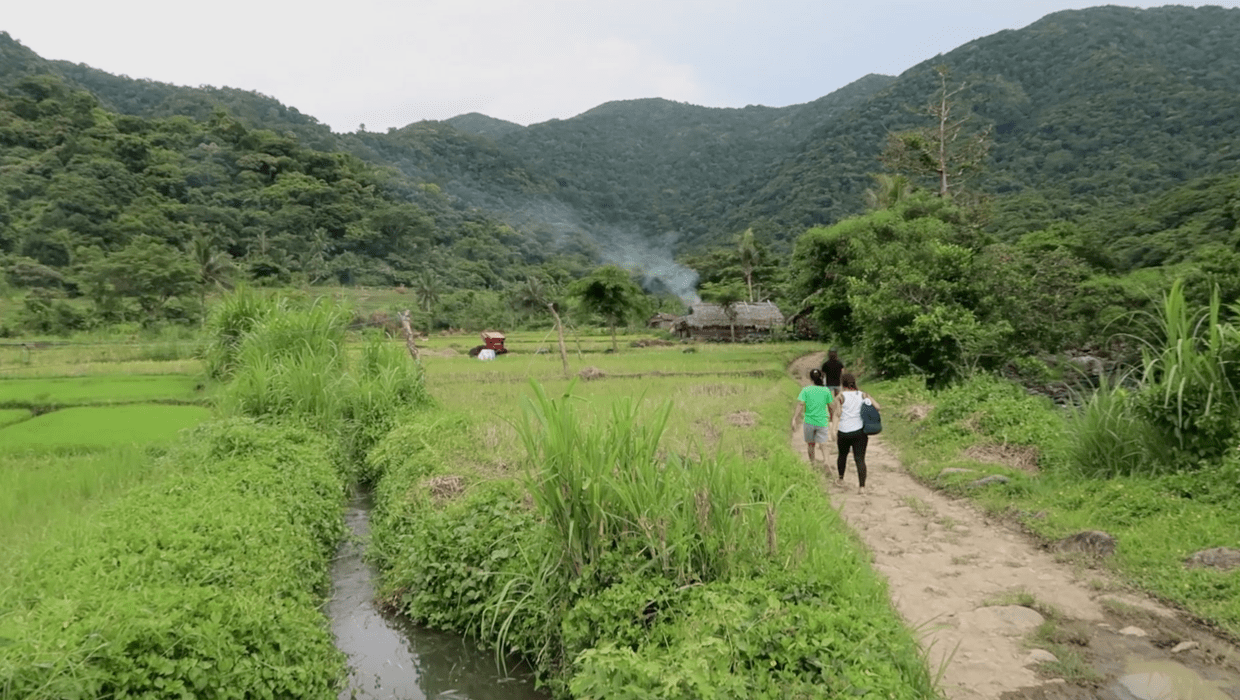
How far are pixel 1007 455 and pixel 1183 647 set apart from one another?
198 inches

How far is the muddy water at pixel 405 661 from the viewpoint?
15.8 feet

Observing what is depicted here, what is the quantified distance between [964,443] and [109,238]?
58304 mm

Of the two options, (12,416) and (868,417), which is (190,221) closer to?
(12,416)

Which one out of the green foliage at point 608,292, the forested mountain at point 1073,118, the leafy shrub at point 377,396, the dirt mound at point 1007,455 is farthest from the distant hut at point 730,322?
the dirt mound at point 1007,455

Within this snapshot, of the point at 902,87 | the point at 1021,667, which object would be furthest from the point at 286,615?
the point at 902,87

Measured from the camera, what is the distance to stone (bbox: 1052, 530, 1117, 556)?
595 centimetres

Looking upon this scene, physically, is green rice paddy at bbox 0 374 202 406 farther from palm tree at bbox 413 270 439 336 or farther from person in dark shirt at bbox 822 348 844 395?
palm tree at bbox 413 270 439 336

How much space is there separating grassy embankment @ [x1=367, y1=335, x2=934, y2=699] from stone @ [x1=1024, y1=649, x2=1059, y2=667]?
0.85 m

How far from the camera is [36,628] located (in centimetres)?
348

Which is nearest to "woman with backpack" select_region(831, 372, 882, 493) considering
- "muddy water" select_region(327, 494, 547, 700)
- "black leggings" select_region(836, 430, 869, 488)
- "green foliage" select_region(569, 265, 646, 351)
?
"black leggings" select_region(836, 430, 869, 488)

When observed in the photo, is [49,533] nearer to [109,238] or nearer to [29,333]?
[29,333]

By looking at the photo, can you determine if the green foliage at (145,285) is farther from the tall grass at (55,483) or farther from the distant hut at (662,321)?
the tall grass at (55,483)

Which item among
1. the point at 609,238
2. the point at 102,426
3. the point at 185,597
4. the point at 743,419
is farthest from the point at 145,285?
the point at 609,238

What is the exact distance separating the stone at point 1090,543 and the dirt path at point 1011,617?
0.18 m
